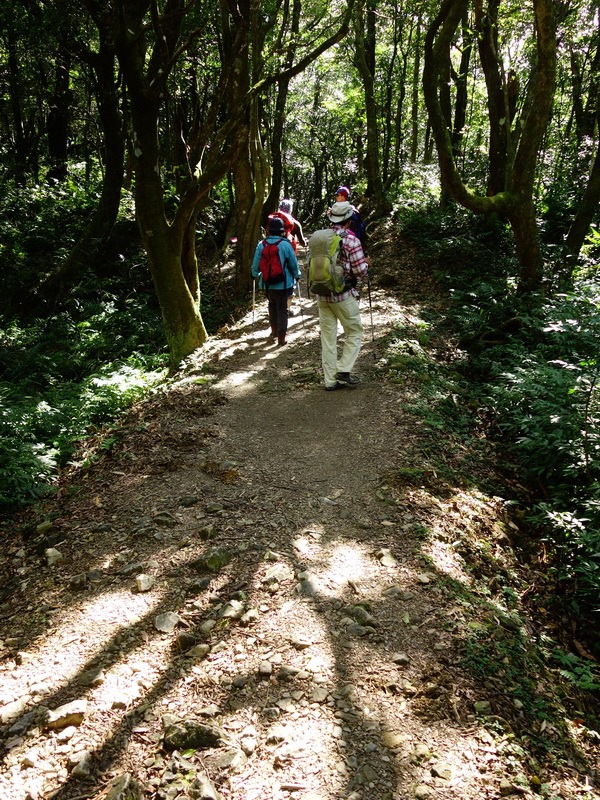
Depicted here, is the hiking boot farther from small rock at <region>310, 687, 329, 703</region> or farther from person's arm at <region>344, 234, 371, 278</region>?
small rock at <region>310, 687, 329, 703</region>

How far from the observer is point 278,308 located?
10125 millimetres

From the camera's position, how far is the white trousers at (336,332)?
758 centimetres

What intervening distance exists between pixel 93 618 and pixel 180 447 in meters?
2.86

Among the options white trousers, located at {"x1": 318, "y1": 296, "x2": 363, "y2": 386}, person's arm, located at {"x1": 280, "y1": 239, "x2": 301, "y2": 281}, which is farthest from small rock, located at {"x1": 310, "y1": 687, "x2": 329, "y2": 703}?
person's arm, located at {"x1": 280, "y1": 239, "x2": 301, "y2": 281}

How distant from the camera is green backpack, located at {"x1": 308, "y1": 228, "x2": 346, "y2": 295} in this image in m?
7.28

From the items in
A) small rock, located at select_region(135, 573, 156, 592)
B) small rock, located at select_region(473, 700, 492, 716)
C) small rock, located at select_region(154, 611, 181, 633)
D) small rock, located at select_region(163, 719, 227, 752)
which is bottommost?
small rock, located at select_region(473, 700, 492, 716)

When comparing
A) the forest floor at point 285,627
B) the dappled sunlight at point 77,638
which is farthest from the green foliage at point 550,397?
the dappled sunlight at point 77,638

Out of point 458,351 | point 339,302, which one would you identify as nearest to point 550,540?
point 339,302

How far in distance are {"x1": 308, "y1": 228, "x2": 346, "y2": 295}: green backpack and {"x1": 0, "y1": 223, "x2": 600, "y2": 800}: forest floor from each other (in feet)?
5.99

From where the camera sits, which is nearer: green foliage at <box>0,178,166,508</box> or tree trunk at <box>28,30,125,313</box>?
green foliage at <box>0,178,166,508</box>

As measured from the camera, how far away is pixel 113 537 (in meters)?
5.07

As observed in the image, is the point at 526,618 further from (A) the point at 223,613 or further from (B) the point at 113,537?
(B) the point at 113,537

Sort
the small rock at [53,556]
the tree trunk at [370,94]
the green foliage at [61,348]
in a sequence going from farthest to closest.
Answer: the tree trunk at [370,94] < the green foliage at [61,348] < the small rock at [53,556]

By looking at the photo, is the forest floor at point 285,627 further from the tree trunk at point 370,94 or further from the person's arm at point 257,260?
the tree trunk at point 370,94
